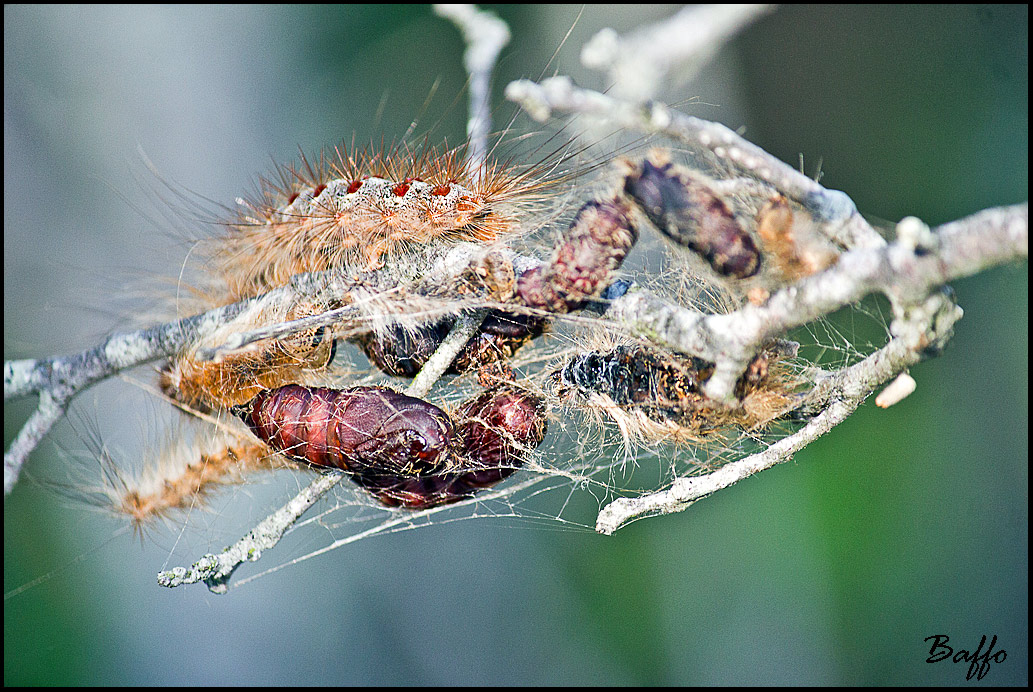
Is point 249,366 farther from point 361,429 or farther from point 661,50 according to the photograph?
point 661,50

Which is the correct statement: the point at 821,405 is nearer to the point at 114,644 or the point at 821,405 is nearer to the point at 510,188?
the point at 510,188

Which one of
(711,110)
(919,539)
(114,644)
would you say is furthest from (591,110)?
(114,644)

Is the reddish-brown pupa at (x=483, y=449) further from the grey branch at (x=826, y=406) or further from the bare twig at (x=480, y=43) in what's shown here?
the bare twig at (x=480, y=43)

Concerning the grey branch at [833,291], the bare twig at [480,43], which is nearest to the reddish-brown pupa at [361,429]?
the grey branch at [833,291]

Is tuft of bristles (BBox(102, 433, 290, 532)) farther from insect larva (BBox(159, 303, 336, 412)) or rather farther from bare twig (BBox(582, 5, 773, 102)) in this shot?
bare twig (BBox(582, 5, 773, 102))

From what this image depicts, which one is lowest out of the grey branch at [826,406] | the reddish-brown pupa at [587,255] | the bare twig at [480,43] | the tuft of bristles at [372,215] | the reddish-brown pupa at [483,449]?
the grey branch at [826,406]

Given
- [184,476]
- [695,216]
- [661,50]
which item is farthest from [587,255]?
[184,476]

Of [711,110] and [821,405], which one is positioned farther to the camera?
[711,110]

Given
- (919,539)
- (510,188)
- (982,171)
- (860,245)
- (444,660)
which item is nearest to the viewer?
(860,245)

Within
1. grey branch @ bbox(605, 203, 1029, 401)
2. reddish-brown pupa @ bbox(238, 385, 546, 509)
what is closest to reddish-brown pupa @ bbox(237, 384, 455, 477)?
reddish-brown pupa @ bbox(238, 385, 546, 509)
